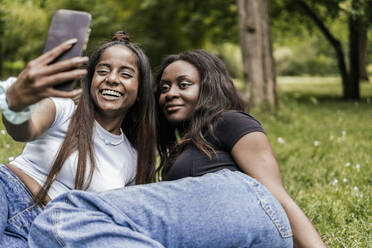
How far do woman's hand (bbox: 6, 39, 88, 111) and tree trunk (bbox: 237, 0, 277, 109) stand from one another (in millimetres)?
7808

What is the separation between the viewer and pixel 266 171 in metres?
2.40

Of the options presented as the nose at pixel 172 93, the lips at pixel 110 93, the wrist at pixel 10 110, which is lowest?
the nose at pixel 172 93

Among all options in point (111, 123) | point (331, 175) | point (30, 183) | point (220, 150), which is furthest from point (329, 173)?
point (30, 183)

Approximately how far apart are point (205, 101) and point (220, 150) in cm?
47

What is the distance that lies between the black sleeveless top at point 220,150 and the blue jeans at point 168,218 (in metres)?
0.37

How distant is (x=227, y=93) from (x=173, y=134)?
25.7 inches

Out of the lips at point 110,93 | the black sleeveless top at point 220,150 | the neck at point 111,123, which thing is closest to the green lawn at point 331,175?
the black sleeveless top at point 220,150

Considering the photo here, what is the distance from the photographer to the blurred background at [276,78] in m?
3.75

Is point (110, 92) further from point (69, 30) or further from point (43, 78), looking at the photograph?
point (43, 78)

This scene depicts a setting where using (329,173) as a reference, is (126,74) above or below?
above

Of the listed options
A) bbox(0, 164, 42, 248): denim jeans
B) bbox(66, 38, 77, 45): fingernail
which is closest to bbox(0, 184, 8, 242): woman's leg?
bbox(0, 164, 42, 248): denim jeans

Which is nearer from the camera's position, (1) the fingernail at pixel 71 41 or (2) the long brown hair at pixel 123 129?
(1) the fingernail at pixel 71 41

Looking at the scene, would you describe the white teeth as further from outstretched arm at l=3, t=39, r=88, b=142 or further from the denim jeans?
outstretched arm at l=3, t=39, r=88, b=142

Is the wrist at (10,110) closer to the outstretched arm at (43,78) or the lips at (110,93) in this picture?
the outstretched arm at (43,78)
